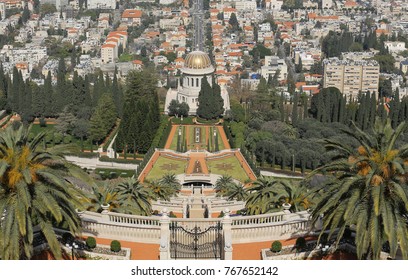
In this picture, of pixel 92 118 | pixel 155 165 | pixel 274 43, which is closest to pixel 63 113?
pixel 92 118

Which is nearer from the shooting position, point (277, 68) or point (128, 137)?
point (128, 137)

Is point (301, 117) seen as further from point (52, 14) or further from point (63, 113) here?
point (52, 14)

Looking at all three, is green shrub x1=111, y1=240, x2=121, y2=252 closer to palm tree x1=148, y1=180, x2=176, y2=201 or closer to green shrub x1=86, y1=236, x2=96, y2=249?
green shrub x1=86, y1=236, x2=96, y2=249

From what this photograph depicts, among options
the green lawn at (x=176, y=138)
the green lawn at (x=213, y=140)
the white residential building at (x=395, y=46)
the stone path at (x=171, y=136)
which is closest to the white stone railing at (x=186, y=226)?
the green lawn at (x=213, y=140)

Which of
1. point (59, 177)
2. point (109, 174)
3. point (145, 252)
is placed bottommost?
point (109, 174)

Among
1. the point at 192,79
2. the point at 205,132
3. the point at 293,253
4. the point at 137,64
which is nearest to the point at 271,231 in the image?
the point at 293,253
